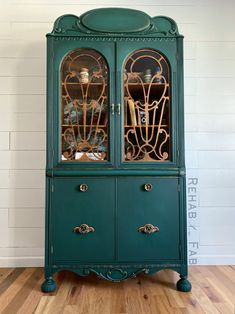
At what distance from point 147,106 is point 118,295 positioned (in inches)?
45.7

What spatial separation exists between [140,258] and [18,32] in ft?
6.21

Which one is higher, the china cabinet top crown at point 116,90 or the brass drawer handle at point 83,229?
the china cabinet top crown at point 116,90

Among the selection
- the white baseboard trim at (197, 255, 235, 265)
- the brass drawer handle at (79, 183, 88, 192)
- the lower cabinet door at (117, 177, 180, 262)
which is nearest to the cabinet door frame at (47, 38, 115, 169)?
the brass drawer handle at (79, 183, 88, 192)

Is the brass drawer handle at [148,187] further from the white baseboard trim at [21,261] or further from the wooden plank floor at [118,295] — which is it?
the white baseboard trim at [21,261]

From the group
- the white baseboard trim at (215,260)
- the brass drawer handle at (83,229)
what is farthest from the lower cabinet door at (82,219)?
the white baseboard trim at (215,260)

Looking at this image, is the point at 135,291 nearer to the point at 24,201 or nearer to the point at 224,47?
the point at 24,201

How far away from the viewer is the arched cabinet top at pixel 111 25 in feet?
5.69

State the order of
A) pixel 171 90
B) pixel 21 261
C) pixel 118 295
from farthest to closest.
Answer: pixel 21 261 < pixel 171 90 < pixel 118 295

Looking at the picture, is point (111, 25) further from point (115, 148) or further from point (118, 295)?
point (118, 295)

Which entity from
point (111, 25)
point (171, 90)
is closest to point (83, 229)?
point (171, 90)

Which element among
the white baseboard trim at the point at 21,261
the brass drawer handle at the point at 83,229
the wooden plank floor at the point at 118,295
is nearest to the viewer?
the wooden plank floor at the point at 118,295

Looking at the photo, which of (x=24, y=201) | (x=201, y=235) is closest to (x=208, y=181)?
(x=201, y=235)

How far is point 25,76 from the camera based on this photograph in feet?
7.08

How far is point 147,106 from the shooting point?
1763mm
